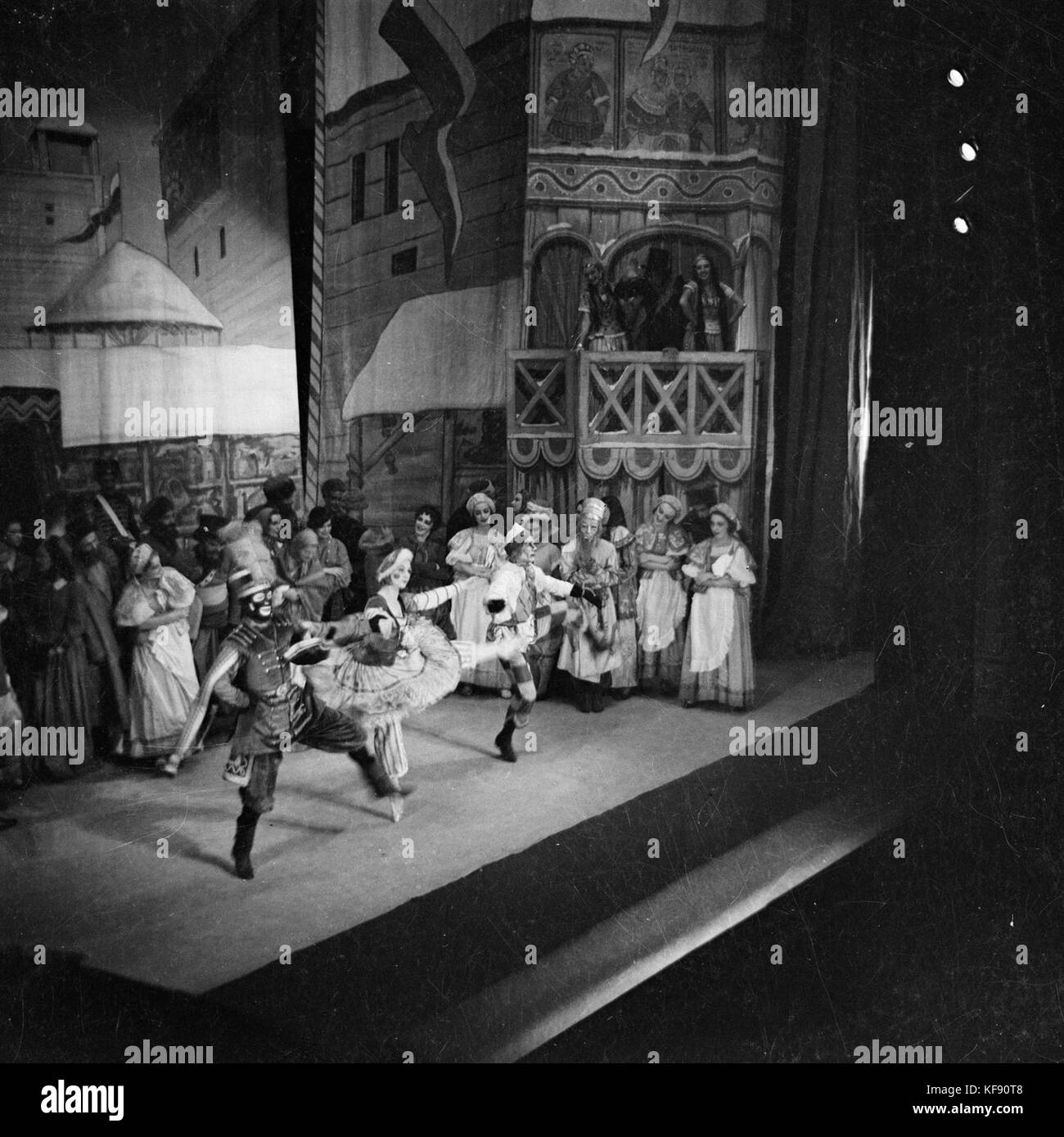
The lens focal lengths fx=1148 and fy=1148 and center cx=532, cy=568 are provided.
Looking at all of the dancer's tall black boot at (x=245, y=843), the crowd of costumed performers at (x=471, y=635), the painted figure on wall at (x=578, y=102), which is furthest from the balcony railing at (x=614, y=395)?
the dancer's tall black boot at (x=245, y=843)

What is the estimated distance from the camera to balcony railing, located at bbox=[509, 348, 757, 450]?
430 centimetres

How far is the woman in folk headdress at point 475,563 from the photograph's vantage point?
14.0ft

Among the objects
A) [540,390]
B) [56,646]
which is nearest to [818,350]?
[540,390]

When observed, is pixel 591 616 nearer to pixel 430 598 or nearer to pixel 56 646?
pixel 430 598

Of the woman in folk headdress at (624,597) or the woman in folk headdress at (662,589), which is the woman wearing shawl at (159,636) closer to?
the woman in folk headdress at (624,597)

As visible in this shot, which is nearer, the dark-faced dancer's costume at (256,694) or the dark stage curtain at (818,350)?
the dark-faced dancer's costume at (256,694)

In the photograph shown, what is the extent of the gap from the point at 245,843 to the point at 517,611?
4.22 ft

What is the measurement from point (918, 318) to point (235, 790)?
3147 mm

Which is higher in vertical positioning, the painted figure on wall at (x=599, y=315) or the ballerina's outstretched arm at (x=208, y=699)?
the painted figure on wall at (x=599, y=315)

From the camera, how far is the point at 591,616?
14.3 feet

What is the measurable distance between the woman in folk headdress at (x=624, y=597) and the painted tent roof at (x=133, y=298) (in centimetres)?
167

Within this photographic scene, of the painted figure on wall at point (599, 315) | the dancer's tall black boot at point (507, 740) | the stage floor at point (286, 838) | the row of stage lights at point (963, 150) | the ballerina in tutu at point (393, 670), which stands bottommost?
the stage floor at point (286, 838)

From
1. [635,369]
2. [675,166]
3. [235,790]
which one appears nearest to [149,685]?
[235,790]

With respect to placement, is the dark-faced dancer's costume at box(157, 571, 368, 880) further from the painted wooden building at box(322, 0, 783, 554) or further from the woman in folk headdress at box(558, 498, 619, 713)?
the woman in folk headdress at box(558, 498, 619, 713)
